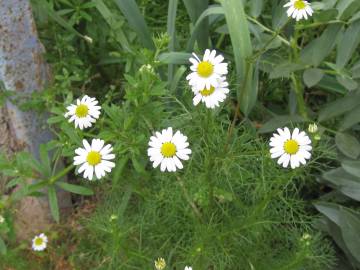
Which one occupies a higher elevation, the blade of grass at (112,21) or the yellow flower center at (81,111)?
the blade of grass at (112,21)

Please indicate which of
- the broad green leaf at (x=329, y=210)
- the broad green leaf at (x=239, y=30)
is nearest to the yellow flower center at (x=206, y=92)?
the broad green leaf at (x=239, y=30)

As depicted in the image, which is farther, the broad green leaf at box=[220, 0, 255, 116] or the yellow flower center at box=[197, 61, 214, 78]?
the broad green leaf at box=[220, 0, 255, 116]

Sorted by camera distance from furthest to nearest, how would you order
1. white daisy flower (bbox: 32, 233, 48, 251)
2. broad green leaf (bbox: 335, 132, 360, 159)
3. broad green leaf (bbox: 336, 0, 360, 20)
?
white daisy flower (bbox: 32, 233, 48, 251) → broad green leaf (bbox: 335, 132, 360, 159) → broad green leaf (bbox: 336, 0, 360, 20)

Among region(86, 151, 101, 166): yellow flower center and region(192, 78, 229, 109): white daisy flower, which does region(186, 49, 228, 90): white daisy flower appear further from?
region(86, 151, 101, 166): yellow flower center

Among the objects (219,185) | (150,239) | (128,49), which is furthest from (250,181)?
(128,49)

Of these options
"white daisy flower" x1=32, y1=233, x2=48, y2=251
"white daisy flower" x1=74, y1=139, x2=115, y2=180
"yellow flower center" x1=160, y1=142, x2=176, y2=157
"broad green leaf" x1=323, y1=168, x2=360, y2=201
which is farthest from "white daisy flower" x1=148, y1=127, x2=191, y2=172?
"white daisy flower" x1=32, y1=233, x2=48, y2=251

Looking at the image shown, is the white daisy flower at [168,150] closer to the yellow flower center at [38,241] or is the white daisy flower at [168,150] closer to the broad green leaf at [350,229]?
the broad green leaf at [350,229]

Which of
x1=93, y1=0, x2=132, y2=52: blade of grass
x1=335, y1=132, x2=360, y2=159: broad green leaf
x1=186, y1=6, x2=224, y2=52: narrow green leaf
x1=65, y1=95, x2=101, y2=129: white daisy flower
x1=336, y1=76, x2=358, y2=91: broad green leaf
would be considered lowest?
x1=65, y1=95, x2=101, y2=129: white daisy flower

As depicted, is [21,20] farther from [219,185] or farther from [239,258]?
[239,258]
